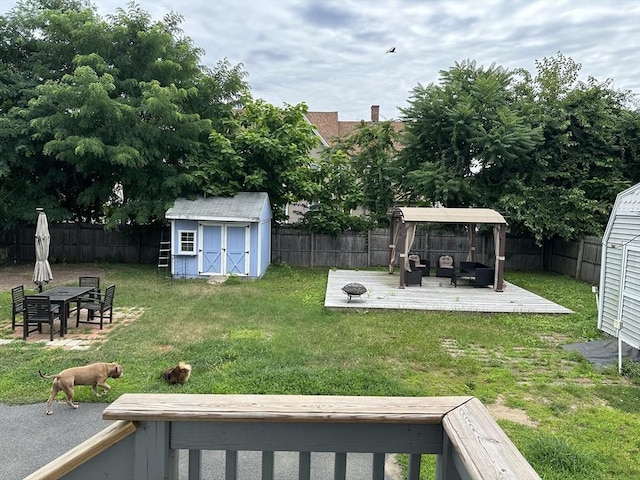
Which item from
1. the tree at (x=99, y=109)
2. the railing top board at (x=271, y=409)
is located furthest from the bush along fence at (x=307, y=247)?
the railing top board at (x=271, y=409)

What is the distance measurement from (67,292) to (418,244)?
1258 centimetres

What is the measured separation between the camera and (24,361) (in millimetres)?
6543

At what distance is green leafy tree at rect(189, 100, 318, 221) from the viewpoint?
1559cm

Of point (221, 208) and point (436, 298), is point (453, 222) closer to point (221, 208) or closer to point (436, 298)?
point (436, 298)

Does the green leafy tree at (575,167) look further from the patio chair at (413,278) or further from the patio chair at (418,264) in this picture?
the patio chair at (413,278)

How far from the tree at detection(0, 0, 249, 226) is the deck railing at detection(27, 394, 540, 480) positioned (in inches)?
546

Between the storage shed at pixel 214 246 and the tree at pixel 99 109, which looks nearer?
the tree at pixel 99 109

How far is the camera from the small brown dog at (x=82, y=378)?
4949 mm

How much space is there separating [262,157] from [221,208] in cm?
269

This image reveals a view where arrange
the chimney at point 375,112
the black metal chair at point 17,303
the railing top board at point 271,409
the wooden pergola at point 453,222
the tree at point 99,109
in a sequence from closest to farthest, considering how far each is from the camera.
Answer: the railing top board at point 271,409
the black metal chair at point 17,303
the wooden pergola at point 453,222
the tree at point 99,109
the chimney at point 375,112

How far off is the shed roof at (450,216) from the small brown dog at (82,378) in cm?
920

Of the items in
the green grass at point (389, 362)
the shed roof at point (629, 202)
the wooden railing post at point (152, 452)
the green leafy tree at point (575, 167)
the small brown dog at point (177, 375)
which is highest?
the green leafy tree at point (575, 167)

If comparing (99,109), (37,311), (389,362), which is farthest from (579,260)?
(99,109)

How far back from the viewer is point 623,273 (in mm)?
7508
